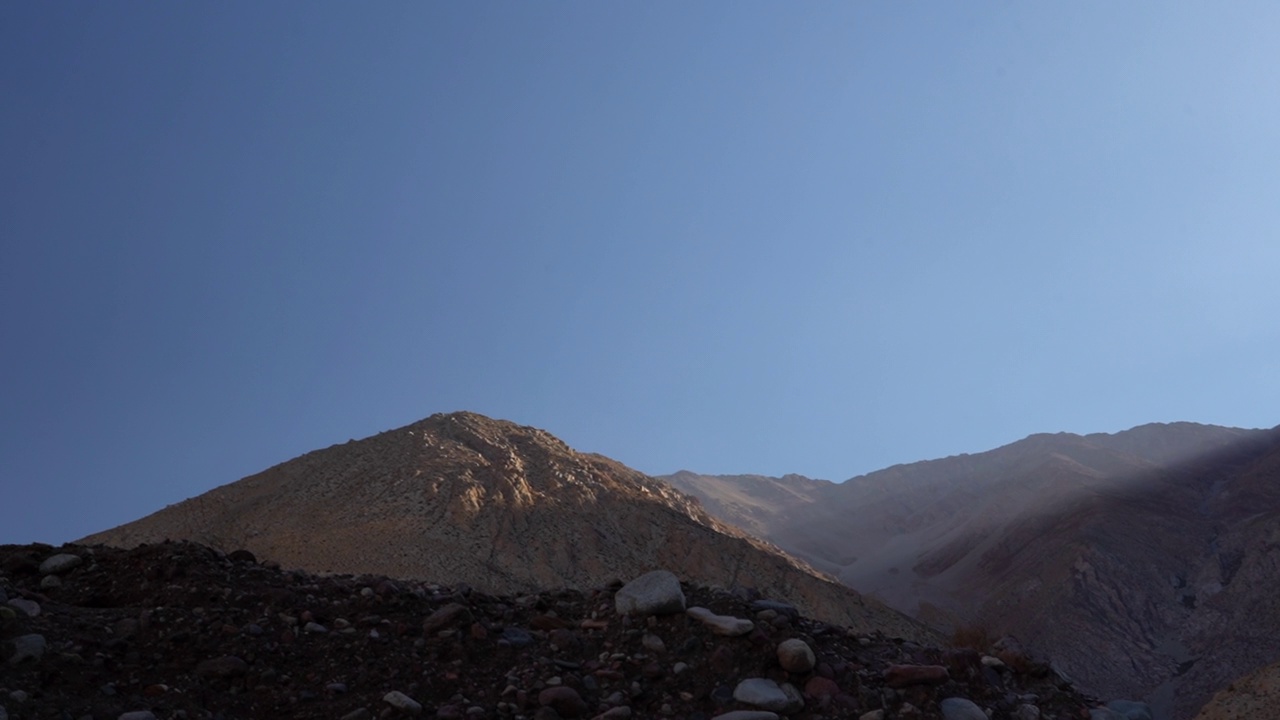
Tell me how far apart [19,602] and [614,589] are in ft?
12.8

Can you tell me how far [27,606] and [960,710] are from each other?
18.7 ft

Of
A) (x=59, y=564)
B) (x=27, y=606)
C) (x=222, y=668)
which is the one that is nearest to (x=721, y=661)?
(x=222, y=668)

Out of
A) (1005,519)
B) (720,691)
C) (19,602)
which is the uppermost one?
(1005,519)

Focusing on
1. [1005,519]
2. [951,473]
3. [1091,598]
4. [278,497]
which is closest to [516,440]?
[278,497]

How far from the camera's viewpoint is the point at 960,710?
6367 millimetres

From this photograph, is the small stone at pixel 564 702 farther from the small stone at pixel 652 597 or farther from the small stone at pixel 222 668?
the small stone at pixel 222 668

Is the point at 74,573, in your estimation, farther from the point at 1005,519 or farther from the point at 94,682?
the point at 1005,519

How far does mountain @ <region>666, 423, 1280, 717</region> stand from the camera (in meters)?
40.4

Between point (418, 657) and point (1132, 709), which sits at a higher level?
point (418, 657)

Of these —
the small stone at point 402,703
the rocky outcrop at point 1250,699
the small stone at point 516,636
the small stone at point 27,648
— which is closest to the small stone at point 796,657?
the small stone at point 516,636

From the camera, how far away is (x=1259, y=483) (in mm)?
56406

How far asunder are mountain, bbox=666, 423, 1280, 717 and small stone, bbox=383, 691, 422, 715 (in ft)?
116

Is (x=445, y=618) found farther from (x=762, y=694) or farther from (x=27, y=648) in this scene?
(x=27, y=648)

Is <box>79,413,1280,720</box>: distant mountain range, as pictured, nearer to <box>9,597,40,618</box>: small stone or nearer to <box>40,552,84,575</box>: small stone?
<box>40,552,84,575</box>: small stone
